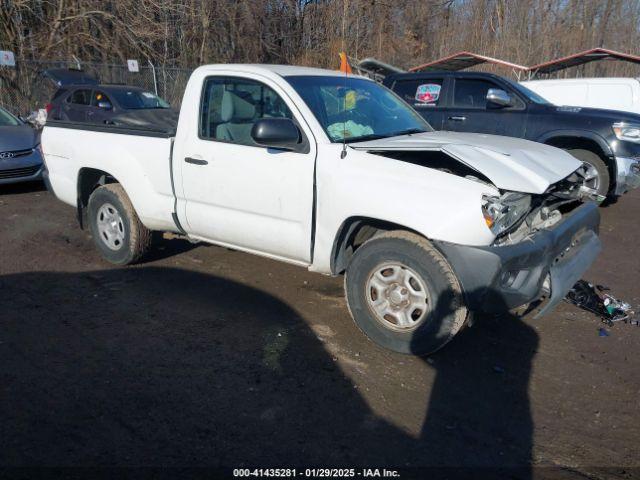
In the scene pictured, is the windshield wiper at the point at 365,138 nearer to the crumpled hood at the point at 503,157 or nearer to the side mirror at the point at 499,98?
the crumpled hood at the point at 503,157

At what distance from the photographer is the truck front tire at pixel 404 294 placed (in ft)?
11.8

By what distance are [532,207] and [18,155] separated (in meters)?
8.16

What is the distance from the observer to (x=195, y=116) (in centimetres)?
474

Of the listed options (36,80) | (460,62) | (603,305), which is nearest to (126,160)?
(603,305)

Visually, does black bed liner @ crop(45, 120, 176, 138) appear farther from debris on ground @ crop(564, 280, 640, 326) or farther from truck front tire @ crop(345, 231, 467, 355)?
debris on ground @ crop(564, 280, 640, 326)

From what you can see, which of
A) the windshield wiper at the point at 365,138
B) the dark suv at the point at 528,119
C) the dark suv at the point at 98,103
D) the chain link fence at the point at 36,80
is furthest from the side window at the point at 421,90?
the chain link fence at the point at 36,80

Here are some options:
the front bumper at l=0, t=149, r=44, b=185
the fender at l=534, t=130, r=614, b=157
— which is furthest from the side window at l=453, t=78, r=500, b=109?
the front bumper at l=0, t=149, r=44, b=185

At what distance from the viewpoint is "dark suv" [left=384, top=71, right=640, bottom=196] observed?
25.6 feet

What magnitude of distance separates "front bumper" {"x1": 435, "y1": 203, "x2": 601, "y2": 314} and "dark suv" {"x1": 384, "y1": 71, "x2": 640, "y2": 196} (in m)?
4.58

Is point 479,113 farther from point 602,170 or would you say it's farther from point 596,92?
point 596,92

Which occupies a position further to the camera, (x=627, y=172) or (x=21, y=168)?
(x=21, y=168)

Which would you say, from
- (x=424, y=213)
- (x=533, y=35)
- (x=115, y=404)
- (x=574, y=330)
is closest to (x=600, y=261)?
(x=574, y=330)

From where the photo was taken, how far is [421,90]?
30.9 feet

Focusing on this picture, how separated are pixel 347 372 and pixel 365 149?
1537 millimetres
